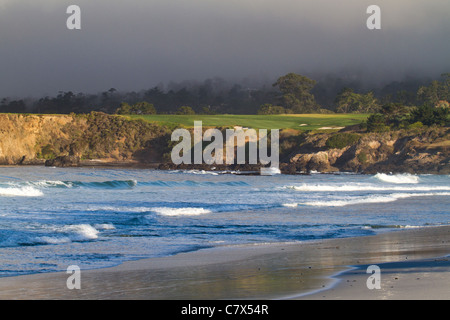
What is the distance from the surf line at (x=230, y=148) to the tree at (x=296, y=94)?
4774 centimetres

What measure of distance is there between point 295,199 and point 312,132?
41.0 meters

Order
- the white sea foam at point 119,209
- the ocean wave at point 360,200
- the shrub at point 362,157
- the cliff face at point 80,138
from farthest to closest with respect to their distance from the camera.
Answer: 1. the cliff face at point 80,138
2. the shrub at point 362,157
3. the ocean wave at point 360,200
4. the white sea foam at point 119,209

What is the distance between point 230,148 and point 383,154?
15.9 meters

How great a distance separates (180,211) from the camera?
70.1 feet

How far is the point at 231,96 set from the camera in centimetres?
16462

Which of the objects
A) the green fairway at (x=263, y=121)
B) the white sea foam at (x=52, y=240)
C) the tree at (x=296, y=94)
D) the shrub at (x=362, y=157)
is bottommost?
the shrub at (x=362, y=157)

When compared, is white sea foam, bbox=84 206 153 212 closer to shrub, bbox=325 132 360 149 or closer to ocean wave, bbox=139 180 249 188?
ocean wave, bbox=139 180 249 188

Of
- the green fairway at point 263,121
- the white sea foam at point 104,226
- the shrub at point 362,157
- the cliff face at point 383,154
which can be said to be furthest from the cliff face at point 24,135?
the white sea foam at point 104,226

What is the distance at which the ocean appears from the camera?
12.9 metres

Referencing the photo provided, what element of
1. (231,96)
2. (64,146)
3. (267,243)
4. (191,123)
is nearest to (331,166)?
(191,123)

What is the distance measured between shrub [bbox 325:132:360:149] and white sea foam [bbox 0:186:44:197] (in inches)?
1439

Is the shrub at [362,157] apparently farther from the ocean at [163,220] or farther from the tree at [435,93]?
the tree at [435,93]

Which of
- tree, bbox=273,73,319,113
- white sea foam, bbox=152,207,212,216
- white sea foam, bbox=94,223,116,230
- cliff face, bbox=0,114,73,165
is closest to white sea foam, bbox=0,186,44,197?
white sea foam, bbox=152,207,212,216

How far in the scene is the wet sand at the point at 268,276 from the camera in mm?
8281
